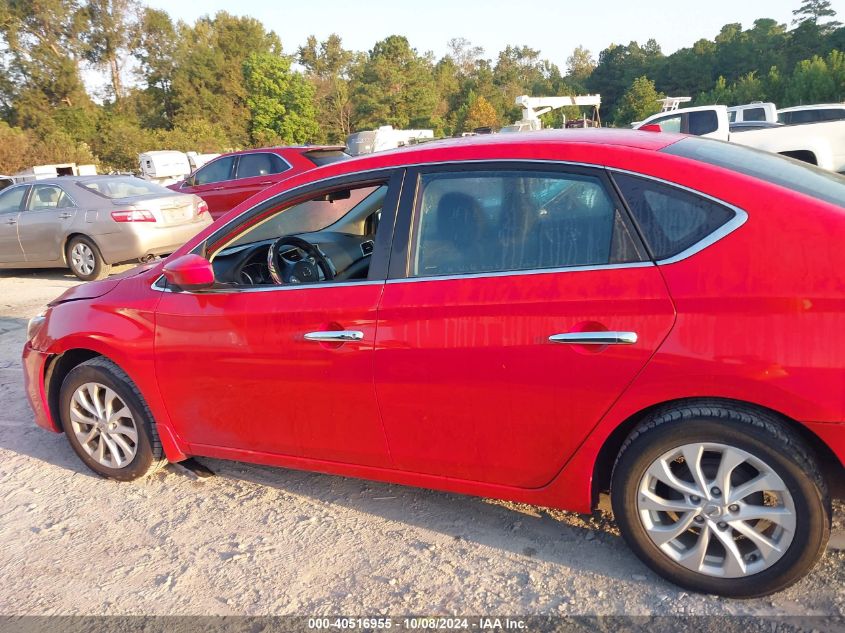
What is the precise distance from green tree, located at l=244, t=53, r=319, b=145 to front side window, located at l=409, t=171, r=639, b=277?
60.7 meters

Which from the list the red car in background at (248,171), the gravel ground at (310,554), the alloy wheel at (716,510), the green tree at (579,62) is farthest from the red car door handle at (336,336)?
the green tree at (579,62)

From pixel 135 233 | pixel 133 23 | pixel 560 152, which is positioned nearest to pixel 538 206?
pixel 560 152

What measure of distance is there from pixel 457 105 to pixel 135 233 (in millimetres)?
75855

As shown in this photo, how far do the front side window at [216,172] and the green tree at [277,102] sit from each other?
50.0 m

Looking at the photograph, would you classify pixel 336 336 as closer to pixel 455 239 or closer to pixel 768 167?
pixel 455 239

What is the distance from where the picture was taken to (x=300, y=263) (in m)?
3.50

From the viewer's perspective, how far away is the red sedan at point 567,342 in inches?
86.7

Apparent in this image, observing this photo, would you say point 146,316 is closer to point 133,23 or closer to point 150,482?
point 150,482

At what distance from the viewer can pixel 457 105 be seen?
8050 cm

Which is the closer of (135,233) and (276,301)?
(276,301)

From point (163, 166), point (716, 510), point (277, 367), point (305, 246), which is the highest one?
point (163, 166)

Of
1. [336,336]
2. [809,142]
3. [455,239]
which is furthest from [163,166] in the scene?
[455,239]

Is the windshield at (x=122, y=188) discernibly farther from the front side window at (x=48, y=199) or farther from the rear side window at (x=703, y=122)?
the rear side window at (x=703, y=122)

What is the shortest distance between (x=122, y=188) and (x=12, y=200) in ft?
5.81
